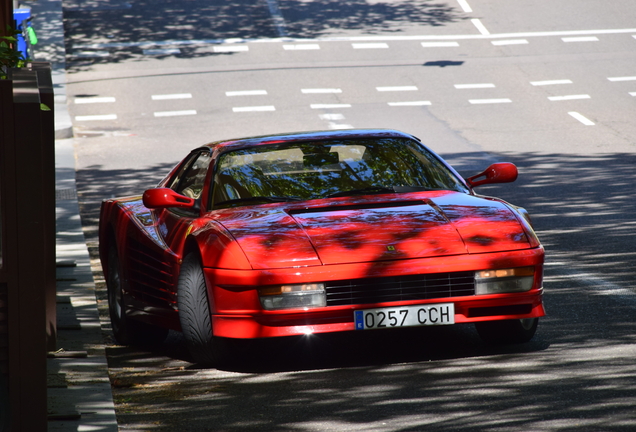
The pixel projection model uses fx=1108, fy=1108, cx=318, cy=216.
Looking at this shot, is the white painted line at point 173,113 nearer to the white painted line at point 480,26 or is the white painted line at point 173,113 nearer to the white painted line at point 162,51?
the white painted line at point 162,51

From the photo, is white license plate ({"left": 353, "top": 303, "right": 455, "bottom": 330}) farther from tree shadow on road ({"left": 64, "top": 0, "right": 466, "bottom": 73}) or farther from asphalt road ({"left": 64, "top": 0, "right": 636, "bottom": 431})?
tree shadow on road ({"left": 64, "top": 0, "right": 466, "bottom": 73})

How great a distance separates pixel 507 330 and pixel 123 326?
258 centimetres

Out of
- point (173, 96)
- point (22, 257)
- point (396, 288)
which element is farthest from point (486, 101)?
point (22, 257)

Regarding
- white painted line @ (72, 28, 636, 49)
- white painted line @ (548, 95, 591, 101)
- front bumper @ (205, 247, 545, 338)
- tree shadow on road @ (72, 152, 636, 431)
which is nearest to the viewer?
tree shadow on road @ (72, 152, 636, 431)

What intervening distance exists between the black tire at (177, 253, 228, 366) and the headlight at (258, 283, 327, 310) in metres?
0.42

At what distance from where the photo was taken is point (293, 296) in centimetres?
605

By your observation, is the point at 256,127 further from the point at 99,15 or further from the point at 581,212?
the point at 99,15

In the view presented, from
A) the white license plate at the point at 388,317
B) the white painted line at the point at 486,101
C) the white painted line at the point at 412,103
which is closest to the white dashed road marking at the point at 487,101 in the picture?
the white painted line at the point at 486,101

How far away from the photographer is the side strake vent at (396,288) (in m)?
6.08

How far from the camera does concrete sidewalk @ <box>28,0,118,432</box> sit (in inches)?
219

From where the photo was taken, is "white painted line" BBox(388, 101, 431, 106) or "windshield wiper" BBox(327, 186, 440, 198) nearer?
"windshield wiper" BBox(327, 186, 440, 198)

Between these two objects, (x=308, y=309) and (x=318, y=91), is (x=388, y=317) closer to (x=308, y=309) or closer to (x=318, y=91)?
(x=308, y=309)

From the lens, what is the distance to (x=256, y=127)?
20.0 meters

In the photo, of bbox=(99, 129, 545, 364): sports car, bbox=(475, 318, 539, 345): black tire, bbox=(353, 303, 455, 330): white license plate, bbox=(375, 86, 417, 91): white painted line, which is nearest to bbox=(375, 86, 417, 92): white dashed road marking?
bbox=(375, 86, 417, 91): white painted line
